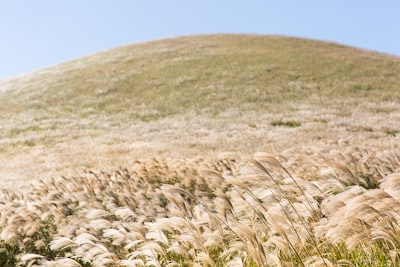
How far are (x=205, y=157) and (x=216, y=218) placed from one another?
844cm

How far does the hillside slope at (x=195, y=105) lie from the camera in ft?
59.6

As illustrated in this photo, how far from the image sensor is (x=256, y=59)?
48094mm

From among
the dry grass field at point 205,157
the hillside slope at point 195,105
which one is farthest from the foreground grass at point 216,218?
the hillside slope at point 195,105

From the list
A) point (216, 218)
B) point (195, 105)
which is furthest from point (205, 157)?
point (195, 105)

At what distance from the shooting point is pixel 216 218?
4395 mm

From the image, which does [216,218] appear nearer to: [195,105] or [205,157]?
[205,157]

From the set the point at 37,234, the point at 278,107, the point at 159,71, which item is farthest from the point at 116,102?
the point at 37,234

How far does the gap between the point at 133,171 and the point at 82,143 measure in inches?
537

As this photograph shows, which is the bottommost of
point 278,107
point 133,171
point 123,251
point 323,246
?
point 278,107

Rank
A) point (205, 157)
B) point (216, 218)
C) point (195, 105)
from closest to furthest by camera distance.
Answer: point (216, 218) → point (205, 157) → point (195, 105)

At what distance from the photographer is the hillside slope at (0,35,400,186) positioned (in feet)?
59.6

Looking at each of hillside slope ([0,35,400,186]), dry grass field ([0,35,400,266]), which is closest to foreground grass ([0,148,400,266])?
dry grass field ([0,35,400,266])

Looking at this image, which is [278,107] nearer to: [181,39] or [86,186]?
[86,186]

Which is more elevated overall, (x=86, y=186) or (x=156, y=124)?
(x=86, y=186)
